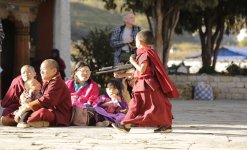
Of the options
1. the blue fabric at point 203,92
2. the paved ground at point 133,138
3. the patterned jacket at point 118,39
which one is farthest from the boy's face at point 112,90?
the blue fabric at point 203,92

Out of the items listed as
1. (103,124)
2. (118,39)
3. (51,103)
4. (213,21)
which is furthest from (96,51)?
(51,103)

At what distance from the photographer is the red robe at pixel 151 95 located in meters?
8.88

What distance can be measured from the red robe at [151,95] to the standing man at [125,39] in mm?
2748

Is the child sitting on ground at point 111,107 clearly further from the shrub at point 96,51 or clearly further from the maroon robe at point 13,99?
the shrub at point 96,51

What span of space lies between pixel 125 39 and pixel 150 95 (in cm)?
303

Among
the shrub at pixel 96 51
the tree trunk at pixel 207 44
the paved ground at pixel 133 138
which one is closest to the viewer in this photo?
the paved ground at pixel 133 138

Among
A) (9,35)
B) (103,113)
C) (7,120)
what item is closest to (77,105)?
(103,113)

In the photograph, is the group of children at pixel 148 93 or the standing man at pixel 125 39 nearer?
the group of children at pixel 148 93

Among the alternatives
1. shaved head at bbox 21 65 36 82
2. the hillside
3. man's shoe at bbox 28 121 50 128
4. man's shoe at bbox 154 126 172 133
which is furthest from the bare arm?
the hillside

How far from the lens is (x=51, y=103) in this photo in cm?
961

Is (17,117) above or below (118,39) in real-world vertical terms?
below

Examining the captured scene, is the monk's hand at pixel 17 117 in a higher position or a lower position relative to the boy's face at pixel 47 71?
lower

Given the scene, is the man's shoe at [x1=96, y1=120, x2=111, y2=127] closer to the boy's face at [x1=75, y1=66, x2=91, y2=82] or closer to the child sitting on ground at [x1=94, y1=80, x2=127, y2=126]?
the child sitting on ground at [x1=94, y1=80, x2=127, y2=126]

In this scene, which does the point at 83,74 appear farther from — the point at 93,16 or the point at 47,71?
the point at 93,16
